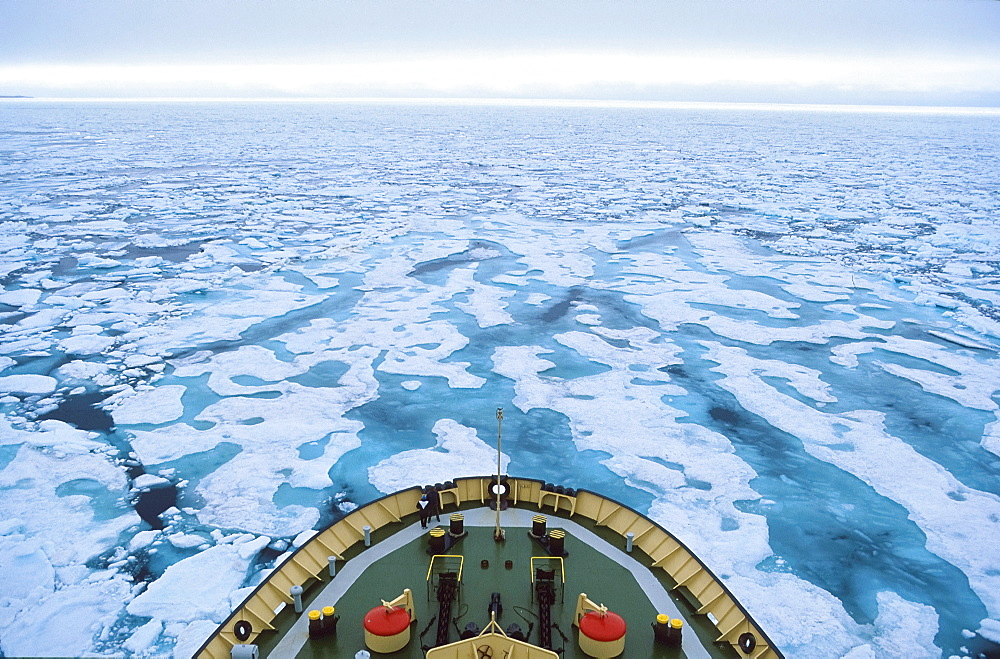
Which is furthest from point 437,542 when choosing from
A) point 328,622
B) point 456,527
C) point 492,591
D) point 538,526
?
point 328,622

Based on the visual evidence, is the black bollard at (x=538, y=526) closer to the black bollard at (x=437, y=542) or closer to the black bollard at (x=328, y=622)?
the black bollard at (x=437, y=542)

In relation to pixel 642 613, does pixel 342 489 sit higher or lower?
lower

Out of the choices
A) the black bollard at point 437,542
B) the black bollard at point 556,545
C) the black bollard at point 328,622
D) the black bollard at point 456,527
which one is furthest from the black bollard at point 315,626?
the black bollard at point 556,545

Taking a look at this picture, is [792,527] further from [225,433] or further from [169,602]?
[225,433]

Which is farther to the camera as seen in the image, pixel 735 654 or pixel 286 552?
pixel 286 552

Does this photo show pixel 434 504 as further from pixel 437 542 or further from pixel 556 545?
pixel 556 545

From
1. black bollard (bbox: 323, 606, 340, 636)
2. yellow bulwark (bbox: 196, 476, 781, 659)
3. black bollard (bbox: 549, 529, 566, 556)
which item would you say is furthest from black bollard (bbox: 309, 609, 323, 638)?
black bollard (bbox: 549, 529, 566, 556)

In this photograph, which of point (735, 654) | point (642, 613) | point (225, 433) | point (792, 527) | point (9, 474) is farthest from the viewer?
point (225, 433)

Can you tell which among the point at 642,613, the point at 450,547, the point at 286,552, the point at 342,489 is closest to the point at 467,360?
the point at 342,489
